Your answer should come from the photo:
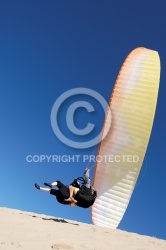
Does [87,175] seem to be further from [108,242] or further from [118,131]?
[108,242]

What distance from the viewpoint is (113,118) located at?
1551cm

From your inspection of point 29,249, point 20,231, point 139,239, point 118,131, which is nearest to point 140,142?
point 118,131

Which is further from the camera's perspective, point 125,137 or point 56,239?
point 125,137

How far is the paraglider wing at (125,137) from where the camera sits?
15141mm

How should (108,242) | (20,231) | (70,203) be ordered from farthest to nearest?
(70,203) → (108,242) → (20,231)

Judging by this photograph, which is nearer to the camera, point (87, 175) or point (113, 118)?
point (87, 175)

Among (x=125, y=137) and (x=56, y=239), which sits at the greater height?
(x=125, y=137)

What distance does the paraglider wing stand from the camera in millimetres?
15141

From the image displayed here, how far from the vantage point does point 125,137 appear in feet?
49.9

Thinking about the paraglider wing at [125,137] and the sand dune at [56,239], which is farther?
the paraglider wing at [125,137]

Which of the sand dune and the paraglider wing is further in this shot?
the paraglider wing

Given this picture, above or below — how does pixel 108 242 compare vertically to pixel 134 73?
below

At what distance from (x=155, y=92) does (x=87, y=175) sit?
474 cm

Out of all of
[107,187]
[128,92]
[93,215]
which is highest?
[128,92]
